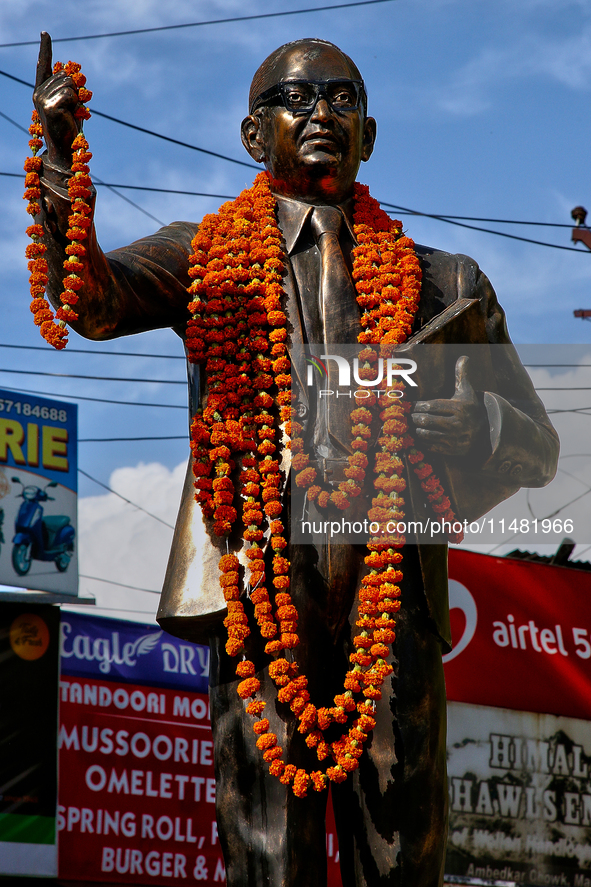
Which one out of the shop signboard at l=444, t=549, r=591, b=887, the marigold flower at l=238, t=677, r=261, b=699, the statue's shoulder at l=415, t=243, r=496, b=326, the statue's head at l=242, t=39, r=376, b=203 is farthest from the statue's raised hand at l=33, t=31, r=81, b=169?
the shop signboard at l=444, t=549, r=591, b=887

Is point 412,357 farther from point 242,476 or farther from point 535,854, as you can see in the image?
point 535,854

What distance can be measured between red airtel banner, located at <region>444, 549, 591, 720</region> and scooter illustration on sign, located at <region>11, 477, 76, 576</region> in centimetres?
340

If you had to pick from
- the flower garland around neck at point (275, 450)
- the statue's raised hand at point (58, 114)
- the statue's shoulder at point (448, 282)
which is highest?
the statue's raised hand at point (58, 114)

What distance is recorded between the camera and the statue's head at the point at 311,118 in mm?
3168

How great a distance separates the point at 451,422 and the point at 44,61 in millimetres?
1425

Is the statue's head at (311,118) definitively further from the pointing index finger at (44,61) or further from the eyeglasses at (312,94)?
the pointing index finger at (44,61)

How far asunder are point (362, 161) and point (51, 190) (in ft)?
3.71

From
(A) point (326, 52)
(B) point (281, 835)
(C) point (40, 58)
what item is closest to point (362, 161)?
(A) point (326, 52)

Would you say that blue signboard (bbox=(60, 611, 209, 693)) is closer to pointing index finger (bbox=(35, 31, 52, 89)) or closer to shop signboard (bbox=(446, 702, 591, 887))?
shop signboard (bbox=(446, 702, 591, 887))

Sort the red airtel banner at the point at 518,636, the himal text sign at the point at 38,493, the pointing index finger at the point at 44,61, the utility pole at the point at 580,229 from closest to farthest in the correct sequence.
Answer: the pointing index finger at the point at 44,61
the red airtel banner at the point at 518,636
the himal text sign at the point at 38,493
the utility pole at the point at 580,229

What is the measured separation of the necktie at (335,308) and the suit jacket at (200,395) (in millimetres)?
120

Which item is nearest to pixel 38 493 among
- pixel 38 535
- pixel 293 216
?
pixel 38 535

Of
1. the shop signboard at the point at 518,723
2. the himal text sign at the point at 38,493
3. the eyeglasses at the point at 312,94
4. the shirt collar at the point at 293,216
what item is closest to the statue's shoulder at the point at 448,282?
the shirt collar at the point at 293,216

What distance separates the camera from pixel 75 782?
845cm
